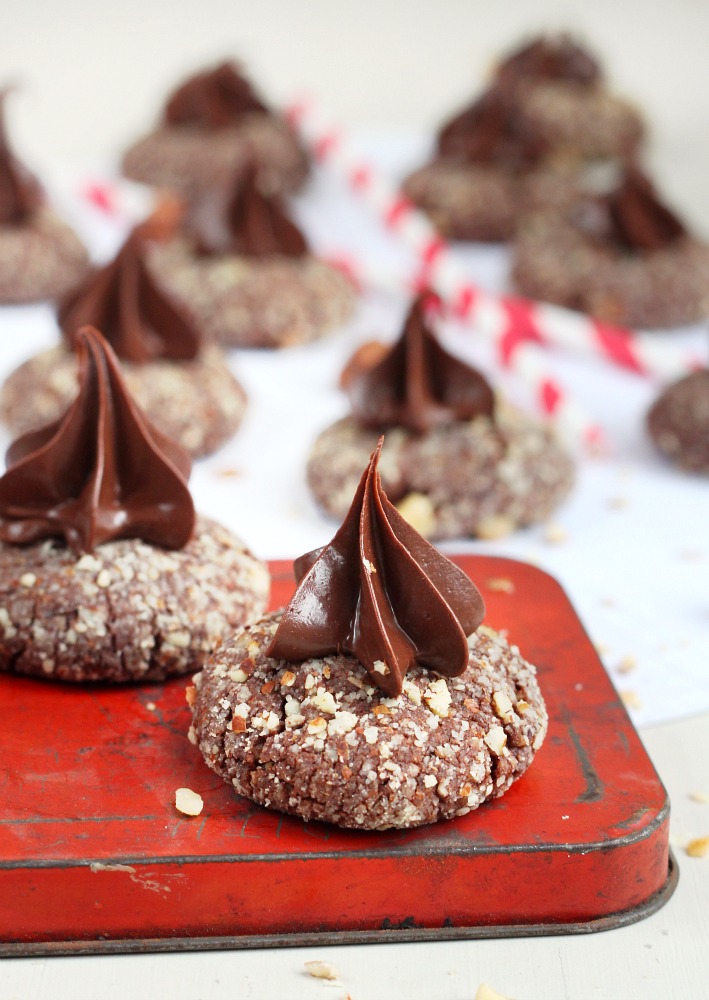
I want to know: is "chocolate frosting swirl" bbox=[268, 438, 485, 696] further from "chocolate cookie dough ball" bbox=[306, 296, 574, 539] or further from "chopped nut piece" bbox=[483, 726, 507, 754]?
"chocolate cookie dough ball" bbox=[306, 296, 574, 539]

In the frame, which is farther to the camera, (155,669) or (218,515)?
(218,515)

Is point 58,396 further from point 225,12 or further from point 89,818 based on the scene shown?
point 225,12

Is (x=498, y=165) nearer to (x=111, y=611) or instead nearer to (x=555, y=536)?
(x=555, y=536)

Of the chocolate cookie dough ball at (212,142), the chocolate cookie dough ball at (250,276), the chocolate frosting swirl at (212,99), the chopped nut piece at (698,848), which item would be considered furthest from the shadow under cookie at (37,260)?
the chopped nut piece at (698,848)

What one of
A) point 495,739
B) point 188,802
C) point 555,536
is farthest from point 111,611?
point 555,536

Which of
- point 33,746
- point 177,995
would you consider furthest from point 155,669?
point 177,995

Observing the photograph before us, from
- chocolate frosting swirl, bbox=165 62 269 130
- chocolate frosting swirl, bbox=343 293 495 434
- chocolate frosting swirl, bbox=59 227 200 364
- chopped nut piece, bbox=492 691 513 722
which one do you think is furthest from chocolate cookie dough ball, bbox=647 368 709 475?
chocolate frosting swirl, bbox=165 62 269 130

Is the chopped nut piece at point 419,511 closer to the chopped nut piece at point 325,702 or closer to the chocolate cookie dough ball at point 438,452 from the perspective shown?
the chocolate cookie dough ball at point 438,452
